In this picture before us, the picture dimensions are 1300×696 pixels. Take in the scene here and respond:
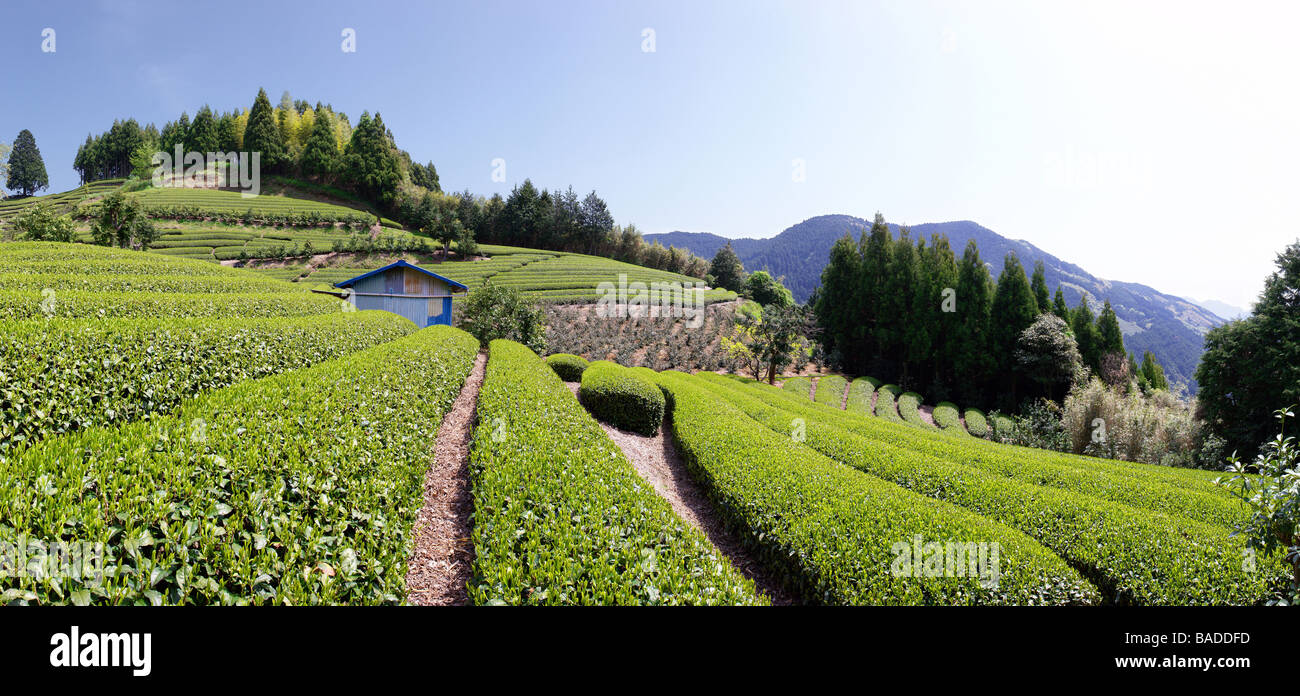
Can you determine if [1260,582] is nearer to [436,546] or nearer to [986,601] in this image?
[986,601]

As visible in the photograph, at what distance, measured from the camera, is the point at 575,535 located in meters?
4.11

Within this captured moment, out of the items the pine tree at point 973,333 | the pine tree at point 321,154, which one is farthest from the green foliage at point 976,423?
the pine tree at point 321,154

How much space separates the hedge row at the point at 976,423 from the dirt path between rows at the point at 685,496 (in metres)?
21.5

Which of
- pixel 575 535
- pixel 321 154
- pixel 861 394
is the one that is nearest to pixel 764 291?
pixel 861 394

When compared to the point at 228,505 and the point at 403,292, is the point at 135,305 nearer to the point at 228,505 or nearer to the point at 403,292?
the point at 228,505

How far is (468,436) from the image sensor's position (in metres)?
8.89

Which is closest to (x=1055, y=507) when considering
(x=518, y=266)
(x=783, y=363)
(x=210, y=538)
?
(x=210, y=538)

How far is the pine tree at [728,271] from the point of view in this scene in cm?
6969

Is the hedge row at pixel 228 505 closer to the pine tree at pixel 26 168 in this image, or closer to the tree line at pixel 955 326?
the tree line at pixel 955 326

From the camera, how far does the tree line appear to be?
1139 inches

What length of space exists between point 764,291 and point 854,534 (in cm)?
6179

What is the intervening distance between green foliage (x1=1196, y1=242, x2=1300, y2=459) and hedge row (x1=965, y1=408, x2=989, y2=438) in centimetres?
896

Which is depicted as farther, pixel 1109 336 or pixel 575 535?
pixel 1109 336
